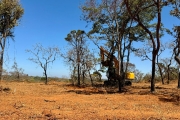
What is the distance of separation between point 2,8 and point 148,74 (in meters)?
29.1

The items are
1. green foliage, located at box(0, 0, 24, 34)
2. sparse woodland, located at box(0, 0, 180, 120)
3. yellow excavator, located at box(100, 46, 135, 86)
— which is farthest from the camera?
yellow excavator, located at box(100, 46, 135, 86)

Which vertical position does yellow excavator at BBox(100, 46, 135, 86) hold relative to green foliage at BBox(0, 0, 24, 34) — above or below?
below

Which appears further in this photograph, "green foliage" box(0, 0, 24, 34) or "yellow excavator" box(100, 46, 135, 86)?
"yellow excavator" box(100, 46, 135, 86)

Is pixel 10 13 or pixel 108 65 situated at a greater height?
pixel 10 13

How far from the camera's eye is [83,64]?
2642cm

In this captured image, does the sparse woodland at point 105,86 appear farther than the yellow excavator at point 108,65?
No

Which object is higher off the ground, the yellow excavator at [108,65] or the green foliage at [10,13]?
the green foliage at [10,13]

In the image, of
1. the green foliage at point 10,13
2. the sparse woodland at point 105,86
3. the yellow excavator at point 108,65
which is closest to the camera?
the sparse woodland at point 105,86

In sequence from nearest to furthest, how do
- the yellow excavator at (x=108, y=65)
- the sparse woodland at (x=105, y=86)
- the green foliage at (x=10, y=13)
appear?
the sparse woodland at (x=105, y=86), the green foliage at (x=10, y=13), the yellow excavator at (x=108, y=65)

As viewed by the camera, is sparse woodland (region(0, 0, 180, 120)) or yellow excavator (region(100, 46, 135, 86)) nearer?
sparse woodland (region(0, 0, 180, 120))

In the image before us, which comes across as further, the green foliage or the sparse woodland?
the green foliage

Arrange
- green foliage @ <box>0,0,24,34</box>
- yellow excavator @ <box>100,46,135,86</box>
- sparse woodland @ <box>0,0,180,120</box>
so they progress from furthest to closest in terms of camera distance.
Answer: yellow excavator @ <box>100,46,135,86</box>, green foliage @ <box>0,0,24,34</box>, sparse woodland @ <box>0,0,180,120</box>

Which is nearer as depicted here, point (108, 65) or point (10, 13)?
point (10, 13)

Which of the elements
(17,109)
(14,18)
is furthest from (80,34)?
(17,109)
